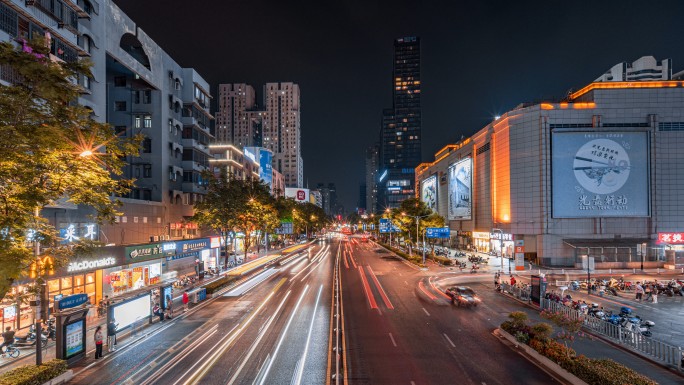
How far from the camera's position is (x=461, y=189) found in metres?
97.1

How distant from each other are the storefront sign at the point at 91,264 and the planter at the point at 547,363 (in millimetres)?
31251

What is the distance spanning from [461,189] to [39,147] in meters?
93.5

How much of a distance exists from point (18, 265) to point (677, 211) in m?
86.4

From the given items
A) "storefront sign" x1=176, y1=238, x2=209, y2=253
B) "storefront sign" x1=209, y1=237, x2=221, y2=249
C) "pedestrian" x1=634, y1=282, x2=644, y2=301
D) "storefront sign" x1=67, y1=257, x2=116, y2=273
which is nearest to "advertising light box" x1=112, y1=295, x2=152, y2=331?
"storefront sign" x1=67, y1=257, x2=116, y2=273

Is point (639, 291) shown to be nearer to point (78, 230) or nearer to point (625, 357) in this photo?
point (625, 357)

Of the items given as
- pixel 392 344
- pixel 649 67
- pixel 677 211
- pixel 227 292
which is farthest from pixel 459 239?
pixel 649 67

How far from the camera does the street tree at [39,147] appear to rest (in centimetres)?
1231

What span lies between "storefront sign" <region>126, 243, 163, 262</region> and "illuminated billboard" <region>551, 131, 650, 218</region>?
2476 inches

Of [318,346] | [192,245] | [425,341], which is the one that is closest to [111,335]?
[318,346]

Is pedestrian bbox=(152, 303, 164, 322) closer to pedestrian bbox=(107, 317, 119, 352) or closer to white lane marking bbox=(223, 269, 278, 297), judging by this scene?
pedestrian bbox=(107, 317, 119, 352)

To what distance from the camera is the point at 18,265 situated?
13438 mm

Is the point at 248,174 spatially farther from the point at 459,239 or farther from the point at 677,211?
the point at 677,211

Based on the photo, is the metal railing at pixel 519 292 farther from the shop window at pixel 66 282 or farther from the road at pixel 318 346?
the shop window at pixel 66 282

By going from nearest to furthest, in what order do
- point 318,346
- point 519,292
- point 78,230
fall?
point 318,346 → point 78,230 → point 519,292
